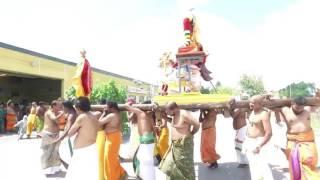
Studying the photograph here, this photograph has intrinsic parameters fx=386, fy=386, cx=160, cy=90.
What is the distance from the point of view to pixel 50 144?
26.9 feet

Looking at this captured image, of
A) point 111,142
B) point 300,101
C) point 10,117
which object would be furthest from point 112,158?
point 10,117

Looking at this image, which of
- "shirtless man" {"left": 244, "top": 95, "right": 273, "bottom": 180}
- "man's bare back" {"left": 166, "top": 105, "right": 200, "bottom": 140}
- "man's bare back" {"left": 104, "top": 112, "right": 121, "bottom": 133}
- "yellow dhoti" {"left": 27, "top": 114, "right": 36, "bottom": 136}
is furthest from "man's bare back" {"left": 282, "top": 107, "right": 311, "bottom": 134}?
"yellow dhoti" {"left": 27, "top": 114, "right": 36, "bottom": 136}

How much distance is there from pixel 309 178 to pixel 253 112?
1333 millimetres

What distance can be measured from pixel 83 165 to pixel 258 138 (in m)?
2.78

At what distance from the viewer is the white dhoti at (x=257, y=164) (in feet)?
19.6

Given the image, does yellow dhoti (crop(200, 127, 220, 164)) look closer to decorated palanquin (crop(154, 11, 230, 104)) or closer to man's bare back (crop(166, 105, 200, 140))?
decorated palanquin (crop(154, 11, 230, 104))

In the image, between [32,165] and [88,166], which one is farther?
[32,165]

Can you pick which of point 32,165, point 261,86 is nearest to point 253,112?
point 32,165

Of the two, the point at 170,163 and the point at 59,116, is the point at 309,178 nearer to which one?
the point at 170,163

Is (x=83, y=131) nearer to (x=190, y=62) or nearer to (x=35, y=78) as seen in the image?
(x=190, y=62)

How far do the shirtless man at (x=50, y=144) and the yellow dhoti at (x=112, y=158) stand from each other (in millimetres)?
2161

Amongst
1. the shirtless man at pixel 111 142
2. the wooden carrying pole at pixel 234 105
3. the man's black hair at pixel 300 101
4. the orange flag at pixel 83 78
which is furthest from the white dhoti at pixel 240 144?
the orange flag at pixel 83 78

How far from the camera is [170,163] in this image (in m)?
5.89

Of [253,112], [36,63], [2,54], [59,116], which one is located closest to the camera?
[253,112]
